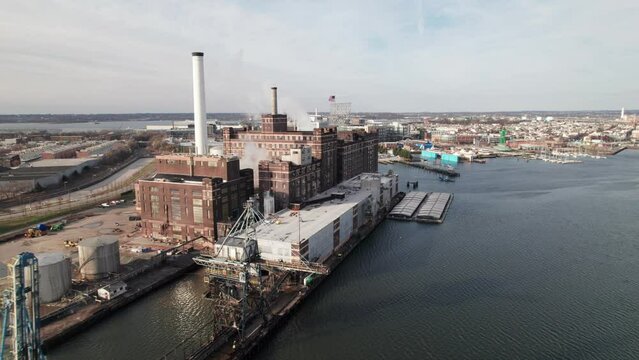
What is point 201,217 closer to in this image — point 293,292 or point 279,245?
point 279,245

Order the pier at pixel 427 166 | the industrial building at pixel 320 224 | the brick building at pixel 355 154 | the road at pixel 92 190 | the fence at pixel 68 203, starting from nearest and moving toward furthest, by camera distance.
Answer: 1. the industrial building at pixel 320 224
2. the fence at pixel 68 203
3. the road at pixel 92 190
4. the brick building at pixel 355 154
5. the pier at pixel 427 166

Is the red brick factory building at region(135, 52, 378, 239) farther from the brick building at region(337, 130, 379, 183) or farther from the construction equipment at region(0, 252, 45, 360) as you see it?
the construction equipment at region(0, 252, 45, 360)

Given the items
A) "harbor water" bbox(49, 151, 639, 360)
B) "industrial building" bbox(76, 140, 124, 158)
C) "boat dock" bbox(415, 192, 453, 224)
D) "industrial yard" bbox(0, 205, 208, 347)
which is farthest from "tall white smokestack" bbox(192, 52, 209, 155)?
"industrial building" bbox(76, 140, 124, 158)

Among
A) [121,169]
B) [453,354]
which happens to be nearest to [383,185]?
[453,354]

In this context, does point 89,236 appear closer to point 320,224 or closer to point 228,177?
point 228,177

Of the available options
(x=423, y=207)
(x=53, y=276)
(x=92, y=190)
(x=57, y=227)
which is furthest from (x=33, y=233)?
(x=423, y=207)

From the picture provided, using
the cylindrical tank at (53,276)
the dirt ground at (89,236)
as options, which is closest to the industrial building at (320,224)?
the cylindrical tank at (53,276)

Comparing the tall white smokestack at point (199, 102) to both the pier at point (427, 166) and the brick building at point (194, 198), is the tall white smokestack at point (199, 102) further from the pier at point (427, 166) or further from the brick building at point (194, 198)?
the pier at point (427, 166)
